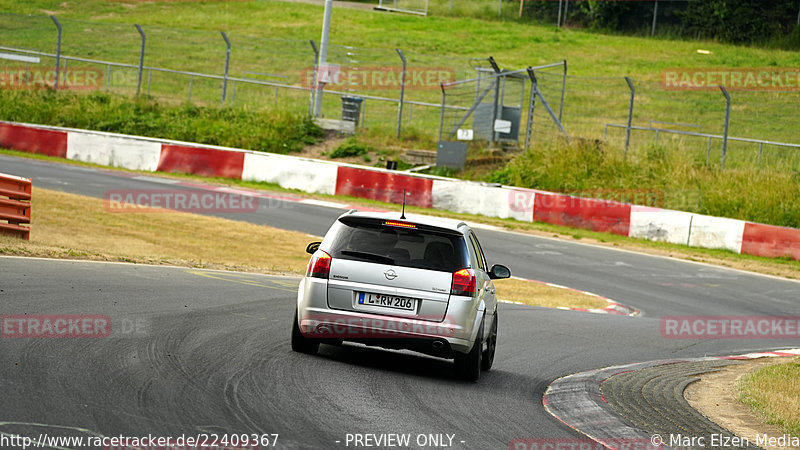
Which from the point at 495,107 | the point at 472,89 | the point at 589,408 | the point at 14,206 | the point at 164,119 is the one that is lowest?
the point at 589,408

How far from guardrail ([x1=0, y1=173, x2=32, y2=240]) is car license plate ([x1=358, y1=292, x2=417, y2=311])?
875cm

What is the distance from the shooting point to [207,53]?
181 ft

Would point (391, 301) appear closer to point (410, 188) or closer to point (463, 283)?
point (463, 283)

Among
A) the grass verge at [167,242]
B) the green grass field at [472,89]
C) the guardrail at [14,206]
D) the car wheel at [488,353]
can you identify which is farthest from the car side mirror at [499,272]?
the green grass field at [472,89]

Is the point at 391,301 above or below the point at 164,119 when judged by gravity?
below

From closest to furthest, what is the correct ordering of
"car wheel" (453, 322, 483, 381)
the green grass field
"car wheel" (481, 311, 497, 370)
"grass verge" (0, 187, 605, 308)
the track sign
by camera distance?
"car wheel" (453, 322, 483, 381), "car wheel" (481, 311, 497, 370), "grass verge" (0, 187, 605, 308), the green grass field, the track sign

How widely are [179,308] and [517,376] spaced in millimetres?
3848

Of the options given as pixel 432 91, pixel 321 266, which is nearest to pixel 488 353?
pixel 321 266

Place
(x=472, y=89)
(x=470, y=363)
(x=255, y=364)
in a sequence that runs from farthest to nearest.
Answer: (x=472, y=89) → (x=470, y=363) → (x=255, y=364)

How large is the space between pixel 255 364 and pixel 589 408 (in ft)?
9.22

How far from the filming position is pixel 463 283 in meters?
8.84

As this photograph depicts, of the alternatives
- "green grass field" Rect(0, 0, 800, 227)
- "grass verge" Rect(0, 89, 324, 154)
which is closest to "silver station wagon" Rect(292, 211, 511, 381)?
"green grass field" Rect(0, 0, 800, 227)

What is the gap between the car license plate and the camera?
344 inches

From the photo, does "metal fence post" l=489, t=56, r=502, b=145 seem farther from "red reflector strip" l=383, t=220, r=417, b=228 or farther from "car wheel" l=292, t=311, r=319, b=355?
"car wheel" l=292, t=311, r=319, b=355
